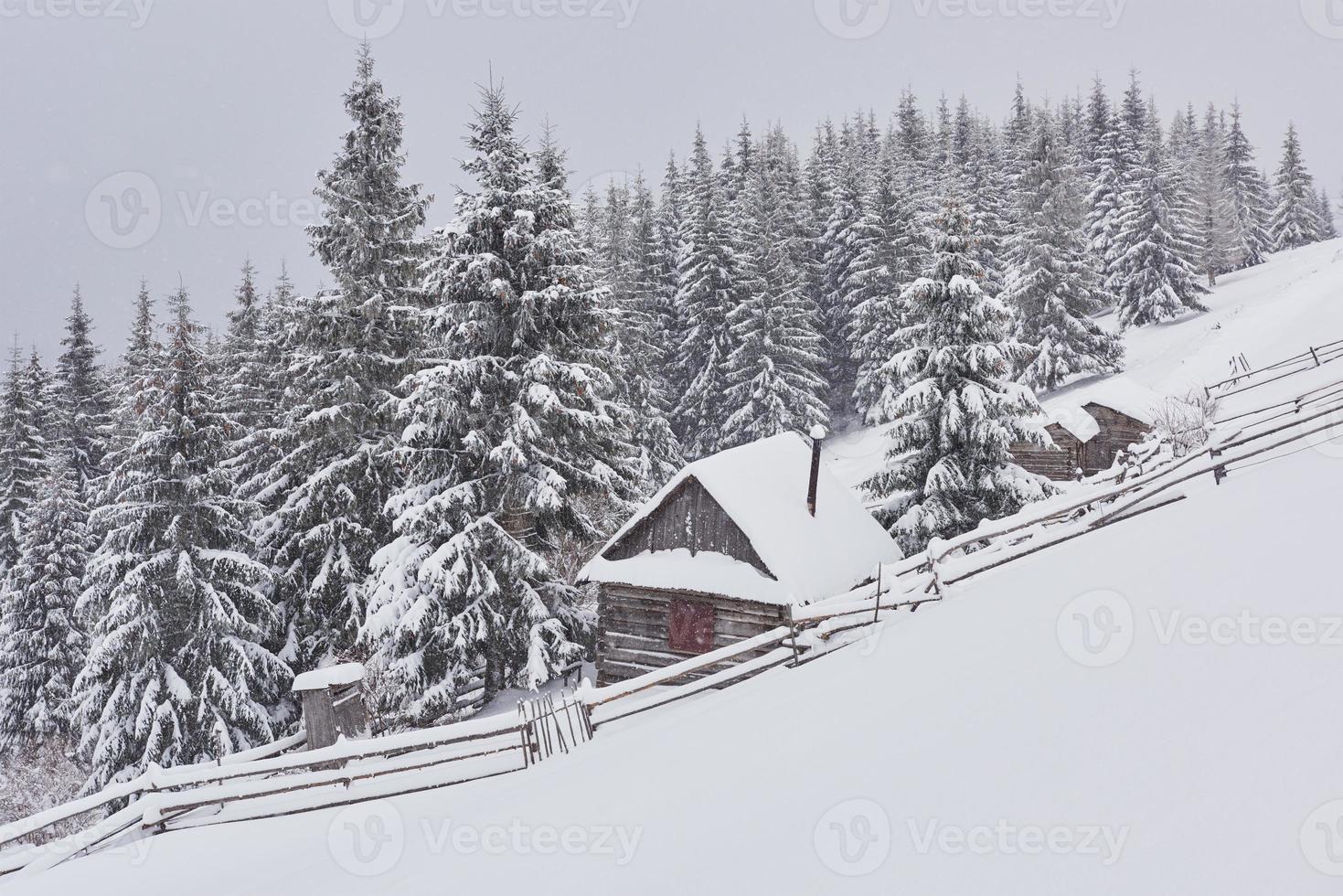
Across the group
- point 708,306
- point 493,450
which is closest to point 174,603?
point 493,450

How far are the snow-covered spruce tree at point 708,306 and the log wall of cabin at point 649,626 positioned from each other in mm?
A: 22110

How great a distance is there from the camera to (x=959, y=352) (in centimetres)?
1853

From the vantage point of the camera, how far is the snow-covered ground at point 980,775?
176 inches

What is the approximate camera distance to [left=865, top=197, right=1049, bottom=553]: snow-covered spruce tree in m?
18.2

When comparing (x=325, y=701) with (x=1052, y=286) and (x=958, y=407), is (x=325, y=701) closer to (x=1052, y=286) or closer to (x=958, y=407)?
(x=958, y=407)

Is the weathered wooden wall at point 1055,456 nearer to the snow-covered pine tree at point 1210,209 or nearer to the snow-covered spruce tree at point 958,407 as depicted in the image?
the snow-covered spruce tree at point 958,407

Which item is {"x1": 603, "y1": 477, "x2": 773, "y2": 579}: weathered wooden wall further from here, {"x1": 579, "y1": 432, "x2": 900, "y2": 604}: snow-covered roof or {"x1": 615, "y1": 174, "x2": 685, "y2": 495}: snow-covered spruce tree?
{"x1": 615, "y1": 174, "x2": 685, "y2": 495}: snow-covered spruce tree

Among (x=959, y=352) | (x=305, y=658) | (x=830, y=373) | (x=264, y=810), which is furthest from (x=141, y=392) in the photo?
(x=830, y=373)

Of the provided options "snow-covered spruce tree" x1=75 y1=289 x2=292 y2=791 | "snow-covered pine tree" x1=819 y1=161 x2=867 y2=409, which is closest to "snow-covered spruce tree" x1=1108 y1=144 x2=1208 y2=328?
"snow-covered pine tree" x1=819 y1=161 x2=867 y2=409

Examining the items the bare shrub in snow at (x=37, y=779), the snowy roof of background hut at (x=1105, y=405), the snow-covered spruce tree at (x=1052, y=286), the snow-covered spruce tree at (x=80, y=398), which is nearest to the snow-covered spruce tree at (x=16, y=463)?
the snow-covered spruce tree at (x=80, y=398)

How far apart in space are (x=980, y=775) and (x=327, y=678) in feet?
27.7

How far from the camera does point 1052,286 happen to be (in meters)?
36.9

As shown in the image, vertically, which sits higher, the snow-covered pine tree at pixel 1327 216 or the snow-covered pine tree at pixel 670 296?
the snow-covered pine tree at pixel 1327 216

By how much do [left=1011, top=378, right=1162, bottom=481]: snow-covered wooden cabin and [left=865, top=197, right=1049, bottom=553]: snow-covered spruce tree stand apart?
12087mm
